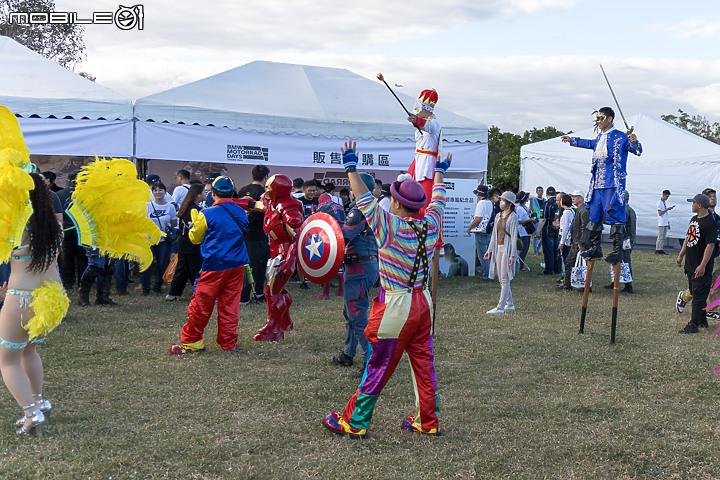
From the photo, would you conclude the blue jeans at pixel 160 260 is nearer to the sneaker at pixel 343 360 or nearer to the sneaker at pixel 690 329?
the sneaker at pixel 343 360

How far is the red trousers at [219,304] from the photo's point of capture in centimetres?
651

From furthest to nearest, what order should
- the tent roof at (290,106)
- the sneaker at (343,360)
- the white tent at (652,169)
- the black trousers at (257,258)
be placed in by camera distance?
the white tent at (652,169)
the tent roof at (290,106)
the black trousers at (257,258)
the sneaker at (343,360)

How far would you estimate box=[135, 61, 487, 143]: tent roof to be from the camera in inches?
462

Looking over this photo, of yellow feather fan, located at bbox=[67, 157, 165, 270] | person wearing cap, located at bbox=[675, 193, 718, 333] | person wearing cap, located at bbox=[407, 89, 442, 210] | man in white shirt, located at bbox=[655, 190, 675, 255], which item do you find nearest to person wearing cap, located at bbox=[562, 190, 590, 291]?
person wearing cap, located at bbox=[675, 193, 718, 333]

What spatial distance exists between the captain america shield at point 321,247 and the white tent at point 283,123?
6.45 m

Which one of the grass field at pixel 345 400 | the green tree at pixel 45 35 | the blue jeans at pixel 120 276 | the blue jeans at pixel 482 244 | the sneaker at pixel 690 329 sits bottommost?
the grass field at pixel 345 400

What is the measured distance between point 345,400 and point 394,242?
5.93ft

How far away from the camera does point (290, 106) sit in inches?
506

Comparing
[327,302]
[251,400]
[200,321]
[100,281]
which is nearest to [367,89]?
[327,302]

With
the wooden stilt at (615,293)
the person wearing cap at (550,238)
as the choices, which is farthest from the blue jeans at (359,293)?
the person wearing cap at (550,238)

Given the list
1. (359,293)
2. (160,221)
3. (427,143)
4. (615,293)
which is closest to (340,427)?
(359,293)

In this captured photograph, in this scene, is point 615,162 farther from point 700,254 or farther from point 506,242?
point 506,242

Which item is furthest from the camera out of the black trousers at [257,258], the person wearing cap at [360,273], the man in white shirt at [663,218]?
the man in white shirt at [663,218]

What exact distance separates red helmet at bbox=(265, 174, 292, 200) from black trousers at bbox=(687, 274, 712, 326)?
5.76m
